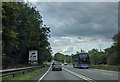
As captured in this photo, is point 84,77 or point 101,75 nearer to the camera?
point 84,77

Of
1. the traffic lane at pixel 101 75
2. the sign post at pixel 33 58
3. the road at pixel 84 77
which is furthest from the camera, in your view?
the sign post at pixel 33 58

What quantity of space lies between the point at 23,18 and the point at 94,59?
83.0m

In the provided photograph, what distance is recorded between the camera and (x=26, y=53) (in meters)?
44.7

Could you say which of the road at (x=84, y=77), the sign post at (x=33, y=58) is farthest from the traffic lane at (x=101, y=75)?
the sign post at (x=33, y=58)

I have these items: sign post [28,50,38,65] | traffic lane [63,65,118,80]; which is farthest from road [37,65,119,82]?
sign post [28,50,38,65]

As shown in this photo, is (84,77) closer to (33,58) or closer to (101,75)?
(101,75)

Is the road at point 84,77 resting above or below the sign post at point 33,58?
below

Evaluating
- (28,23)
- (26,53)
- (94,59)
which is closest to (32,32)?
(28,23)

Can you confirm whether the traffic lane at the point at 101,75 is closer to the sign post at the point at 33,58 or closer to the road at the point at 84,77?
the road at the point at 84,77

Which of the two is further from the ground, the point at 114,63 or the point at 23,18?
the point at 23,18

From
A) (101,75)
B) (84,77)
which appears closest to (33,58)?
(101,75)

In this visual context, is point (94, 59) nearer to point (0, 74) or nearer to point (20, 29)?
point (20, 29)

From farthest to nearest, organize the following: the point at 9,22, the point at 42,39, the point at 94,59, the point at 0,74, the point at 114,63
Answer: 1. the point at 94,59
2. the point at 114,63
3. the point at 42,39
4. the point at 9,22
5. the point at 0,74

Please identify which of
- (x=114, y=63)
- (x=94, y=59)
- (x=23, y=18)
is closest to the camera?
(x=23, y=18)
